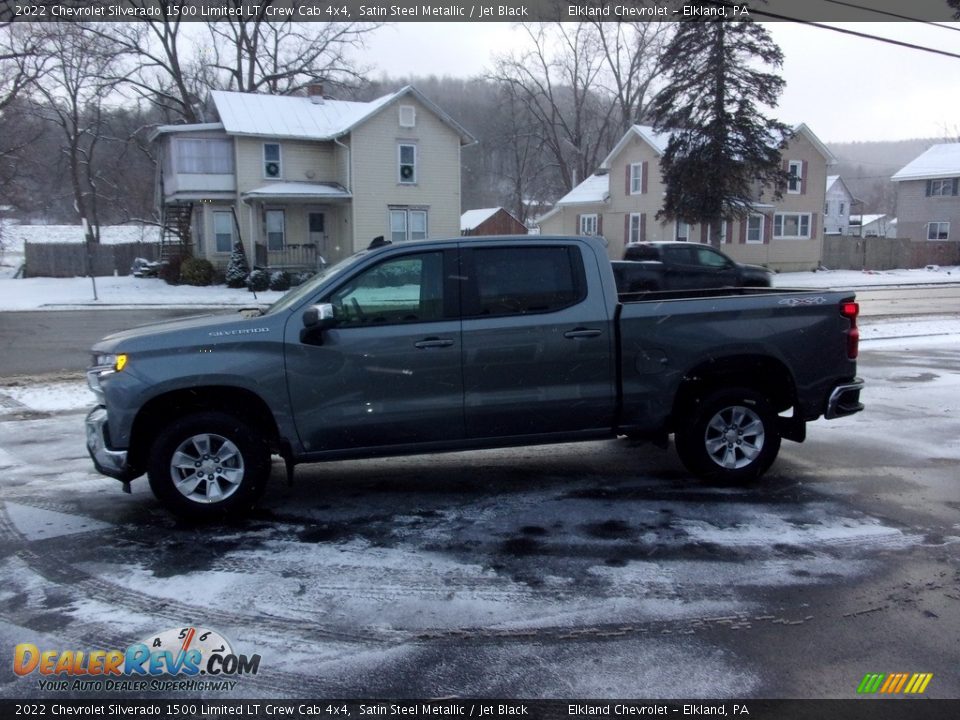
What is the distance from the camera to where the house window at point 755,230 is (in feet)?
137

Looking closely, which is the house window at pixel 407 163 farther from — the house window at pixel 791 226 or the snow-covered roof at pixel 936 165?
the snow-covered roof at pixel 936 165

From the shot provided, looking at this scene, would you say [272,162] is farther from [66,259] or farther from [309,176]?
[66,259]

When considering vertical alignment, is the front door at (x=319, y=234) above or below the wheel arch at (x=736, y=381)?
above

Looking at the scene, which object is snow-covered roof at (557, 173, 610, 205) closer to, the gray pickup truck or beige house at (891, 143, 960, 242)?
beige house at (891, 143, 960, 242)

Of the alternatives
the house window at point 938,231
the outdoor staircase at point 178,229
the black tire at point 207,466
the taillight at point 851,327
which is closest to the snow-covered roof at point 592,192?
the outdoor staircase at point 178,229

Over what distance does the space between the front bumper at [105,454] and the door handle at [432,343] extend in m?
2.17

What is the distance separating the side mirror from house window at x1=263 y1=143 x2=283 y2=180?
30748 mm

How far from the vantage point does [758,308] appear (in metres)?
6.16

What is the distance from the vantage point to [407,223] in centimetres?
3531

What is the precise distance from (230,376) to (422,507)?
171 centimetres

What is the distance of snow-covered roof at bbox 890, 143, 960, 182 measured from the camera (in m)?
53.3

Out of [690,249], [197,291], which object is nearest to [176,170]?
[197,291]

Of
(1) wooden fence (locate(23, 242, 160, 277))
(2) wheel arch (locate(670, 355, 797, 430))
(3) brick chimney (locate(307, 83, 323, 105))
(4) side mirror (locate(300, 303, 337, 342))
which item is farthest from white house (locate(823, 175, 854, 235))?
(4) side mirror (locate(300, 303, 337, 342))

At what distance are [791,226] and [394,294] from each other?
137 ft
